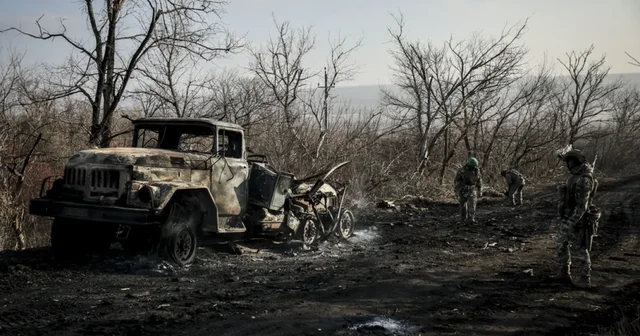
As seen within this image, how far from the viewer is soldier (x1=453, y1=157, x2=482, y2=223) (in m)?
13.5

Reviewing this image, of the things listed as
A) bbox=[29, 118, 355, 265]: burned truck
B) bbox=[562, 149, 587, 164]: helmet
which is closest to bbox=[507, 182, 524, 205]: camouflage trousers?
bbox=[29, 118, 355, 265]: burned truck

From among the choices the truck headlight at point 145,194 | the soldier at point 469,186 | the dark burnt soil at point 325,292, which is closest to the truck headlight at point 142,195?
the truck headlight at point 145,194

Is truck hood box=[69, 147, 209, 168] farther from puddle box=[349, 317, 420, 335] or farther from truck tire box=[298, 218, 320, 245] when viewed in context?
puddle box=[349, 317, 420, 335]

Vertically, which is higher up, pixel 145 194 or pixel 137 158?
pixel 137 158

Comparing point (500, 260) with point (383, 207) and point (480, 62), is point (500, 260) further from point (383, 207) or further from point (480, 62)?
point (480, 62)

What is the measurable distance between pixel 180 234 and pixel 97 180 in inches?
52.6

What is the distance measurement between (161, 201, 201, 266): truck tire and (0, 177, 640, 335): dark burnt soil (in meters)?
0.21

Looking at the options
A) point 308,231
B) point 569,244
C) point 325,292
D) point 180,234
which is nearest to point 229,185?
point 180,234

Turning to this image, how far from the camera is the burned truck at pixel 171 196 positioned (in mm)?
7285

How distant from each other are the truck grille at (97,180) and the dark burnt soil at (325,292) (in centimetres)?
105

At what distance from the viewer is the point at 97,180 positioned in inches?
293

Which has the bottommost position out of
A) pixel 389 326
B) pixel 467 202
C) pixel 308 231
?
pixel 389 326

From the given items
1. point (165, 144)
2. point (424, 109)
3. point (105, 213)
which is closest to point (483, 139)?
point (424, 109)

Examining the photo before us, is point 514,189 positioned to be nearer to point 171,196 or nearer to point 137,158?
point 171,196
